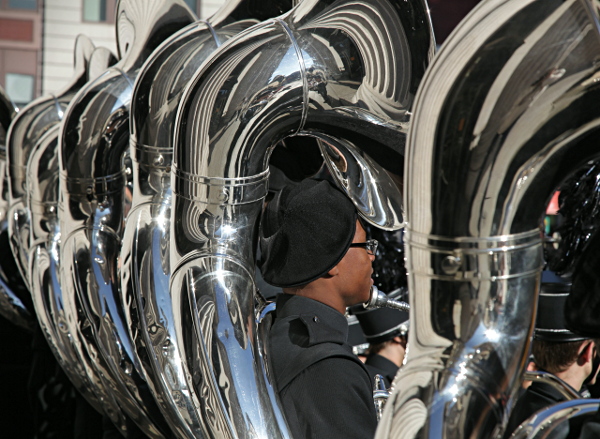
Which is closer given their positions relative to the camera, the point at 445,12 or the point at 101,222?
the point at 101,222

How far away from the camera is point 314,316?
1.72 m

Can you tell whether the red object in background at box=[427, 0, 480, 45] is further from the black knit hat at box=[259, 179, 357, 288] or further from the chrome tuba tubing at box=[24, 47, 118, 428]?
the black knit hat at box=[259, 179, 357, 288]

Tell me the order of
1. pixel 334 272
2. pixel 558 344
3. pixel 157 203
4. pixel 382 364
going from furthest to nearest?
pixel 382 364 → pixel 558 344 → pixel 334 272 → pixel 157 203

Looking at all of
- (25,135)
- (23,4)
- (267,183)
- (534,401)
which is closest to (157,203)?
(267,183)

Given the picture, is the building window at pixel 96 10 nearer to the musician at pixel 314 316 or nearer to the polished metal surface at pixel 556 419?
the musician at pixel 314 316

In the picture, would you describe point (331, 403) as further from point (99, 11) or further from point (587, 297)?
point (99, 11)

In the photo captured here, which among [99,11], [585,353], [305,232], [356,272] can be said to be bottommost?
[585,353]

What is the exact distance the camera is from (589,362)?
7.30 ft

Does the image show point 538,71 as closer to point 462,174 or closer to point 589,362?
point 462,174

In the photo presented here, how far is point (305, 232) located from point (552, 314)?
0.85 meters

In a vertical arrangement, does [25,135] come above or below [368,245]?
above

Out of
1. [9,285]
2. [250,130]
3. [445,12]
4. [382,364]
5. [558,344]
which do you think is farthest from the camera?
[445,12]

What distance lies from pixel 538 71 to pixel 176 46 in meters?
0.86

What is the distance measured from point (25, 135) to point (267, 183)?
4.97 feet
